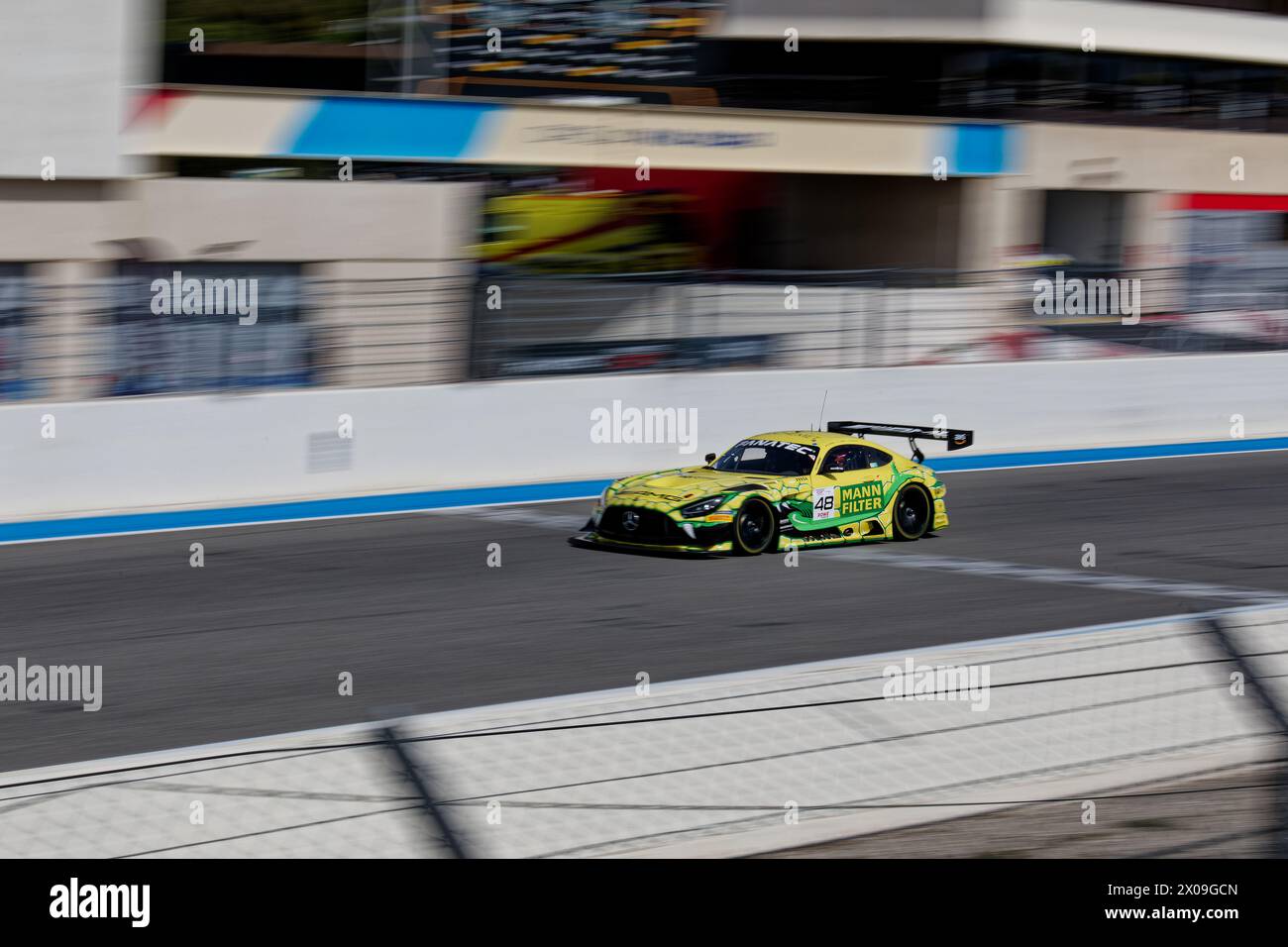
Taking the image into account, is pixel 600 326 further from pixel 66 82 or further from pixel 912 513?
pixel 66 82

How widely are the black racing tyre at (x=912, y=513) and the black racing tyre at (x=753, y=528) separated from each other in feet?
4.90

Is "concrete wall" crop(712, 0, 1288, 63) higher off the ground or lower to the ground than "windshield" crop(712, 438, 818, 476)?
higher

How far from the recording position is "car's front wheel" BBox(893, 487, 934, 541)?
51.2ft

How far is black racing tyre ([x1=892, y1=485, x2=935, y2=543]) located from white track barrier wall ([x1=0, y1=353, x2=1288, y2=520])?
4106mm

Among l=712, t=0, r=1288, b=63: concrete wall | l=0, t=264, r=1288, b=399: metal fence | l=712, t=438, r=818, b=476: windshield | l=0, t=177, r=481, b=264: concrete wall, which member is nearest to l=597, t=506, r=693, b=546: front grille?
l=712, t=438, r=818, b=476: windshield

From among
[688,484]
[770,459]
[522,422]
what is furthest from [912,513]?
[522,422]

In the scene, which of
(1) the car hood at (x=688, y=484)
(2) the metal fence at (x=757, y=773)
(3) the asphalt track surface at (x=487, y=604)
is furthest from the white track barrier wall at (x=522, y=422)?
(2) the metal fence at (x=757, y=773)

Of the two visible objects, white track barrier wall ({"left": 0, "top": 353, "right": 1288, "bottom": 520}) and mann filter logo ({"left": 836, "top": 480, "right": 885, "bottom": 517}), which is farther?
white track barrier wall ({"left": 0, "top": 353, "right": 1288, "bottom": 520})

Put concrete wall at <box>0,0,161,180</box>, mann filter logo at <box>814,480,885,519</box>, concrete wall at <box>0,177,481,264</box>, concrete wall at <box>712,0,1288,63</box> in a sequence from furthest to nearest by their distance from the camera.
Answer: concrete wall at <box>712,0,1288,63</box>, concrete wall at <box>0,177,481,264</box>, concrete wall at <box>0,0,161,180</box>, mann filter logo at <box>814,480,885,519</box>

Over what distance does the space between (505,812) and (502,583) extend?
680cm

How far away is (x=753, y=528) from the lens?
574 inches

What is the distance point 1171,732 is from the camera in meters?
8.68

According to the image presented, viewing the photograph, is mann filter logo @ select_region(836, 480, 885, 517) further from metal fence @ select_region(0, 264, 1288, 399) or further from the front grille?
metal fence @ select_region(0, 264, 1288, 399)
